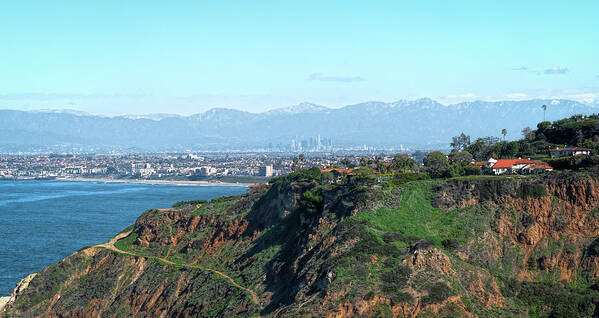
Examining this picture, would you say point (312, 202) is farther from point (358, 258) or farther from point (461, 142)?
point (461, 142)

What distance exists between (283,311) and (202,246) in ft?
107

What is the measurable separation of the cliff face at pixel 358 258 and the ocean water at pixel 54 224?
1687 centimetres

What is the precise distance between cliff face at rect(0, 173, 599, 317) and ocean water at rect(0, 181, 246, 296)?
664 inches

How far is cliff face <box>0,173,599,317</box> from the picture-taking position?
48.4 meters

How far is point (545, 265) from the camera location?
54.1 meters

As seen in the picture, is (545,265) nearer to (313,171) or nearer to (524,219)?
(524,219)

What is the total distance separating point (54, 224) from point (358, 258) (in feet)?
317

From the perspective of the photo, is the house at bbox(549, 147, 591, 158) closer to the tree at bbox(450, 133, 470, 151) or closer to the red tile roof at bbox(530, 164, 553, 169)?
the red tile roof at bbox(530, 164, 553, 169)

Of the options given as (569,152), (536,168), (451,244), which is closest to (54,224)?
(536,168)

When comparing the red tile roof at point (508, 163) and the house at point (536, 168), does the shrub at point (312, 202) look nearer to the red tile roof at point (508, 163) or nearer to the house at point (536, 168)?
the red tile roof at point (508, 163)

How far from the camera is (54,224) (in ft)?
434

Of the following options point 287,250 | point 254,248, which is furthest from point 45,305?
point 287,250

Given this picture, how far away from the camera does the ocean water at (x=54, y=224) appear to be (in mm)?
96975

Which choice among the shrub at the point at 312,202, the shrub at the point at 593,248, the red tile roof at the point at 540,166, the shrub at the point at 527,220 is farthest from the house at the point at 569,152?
the shrub at the point at 312,202
